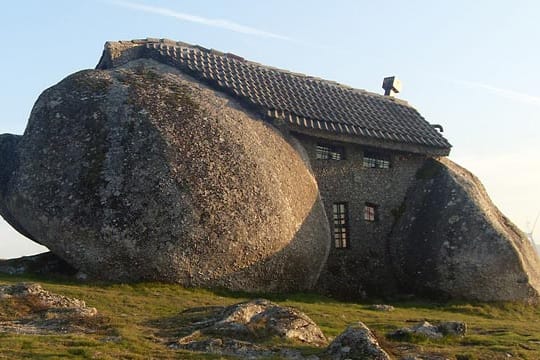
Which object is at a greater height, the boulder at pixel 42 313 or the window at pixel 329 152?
the window at pixel 329 152

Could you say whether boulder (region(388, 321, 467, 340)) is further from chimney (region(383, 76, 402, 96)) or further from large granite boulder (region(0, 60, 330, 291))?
chimney (region(383, 76, 402, 96))

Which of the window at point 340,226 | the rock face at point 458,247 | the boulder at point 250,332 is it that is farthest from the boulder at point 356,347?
the window at point 340,226

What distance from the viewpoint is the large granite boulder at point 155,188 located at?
67.6ft

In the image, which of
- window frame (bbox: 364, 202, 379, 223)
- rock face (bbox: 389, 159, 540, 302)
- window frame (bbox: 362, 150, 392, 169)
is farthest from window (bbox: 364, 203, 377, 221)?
window frame (bbox: 362, 150, 392, 169)

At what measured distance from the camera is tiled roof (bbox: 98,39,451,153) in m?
26.6

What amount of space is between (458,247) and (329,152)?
22.0 feet

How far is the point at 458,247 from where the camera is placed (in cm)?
2625

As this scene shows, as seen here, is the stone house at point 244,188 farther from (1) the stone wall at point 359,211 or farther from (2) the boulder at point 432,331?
(2) the boulder at point 432,331

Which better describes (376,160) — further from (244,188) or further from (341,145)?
(244,188)

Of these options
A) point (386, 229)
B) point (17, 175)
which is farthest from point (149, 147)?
point (386, 229)

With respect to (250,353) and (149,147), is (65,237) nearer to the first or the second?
(149,147)

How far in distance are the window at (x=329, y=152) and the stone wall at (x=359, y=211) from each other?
0.62ft

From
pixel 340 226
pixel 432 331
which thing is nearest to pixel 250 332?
pixel 432 331

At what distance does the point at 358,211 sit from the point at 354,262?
224cm
